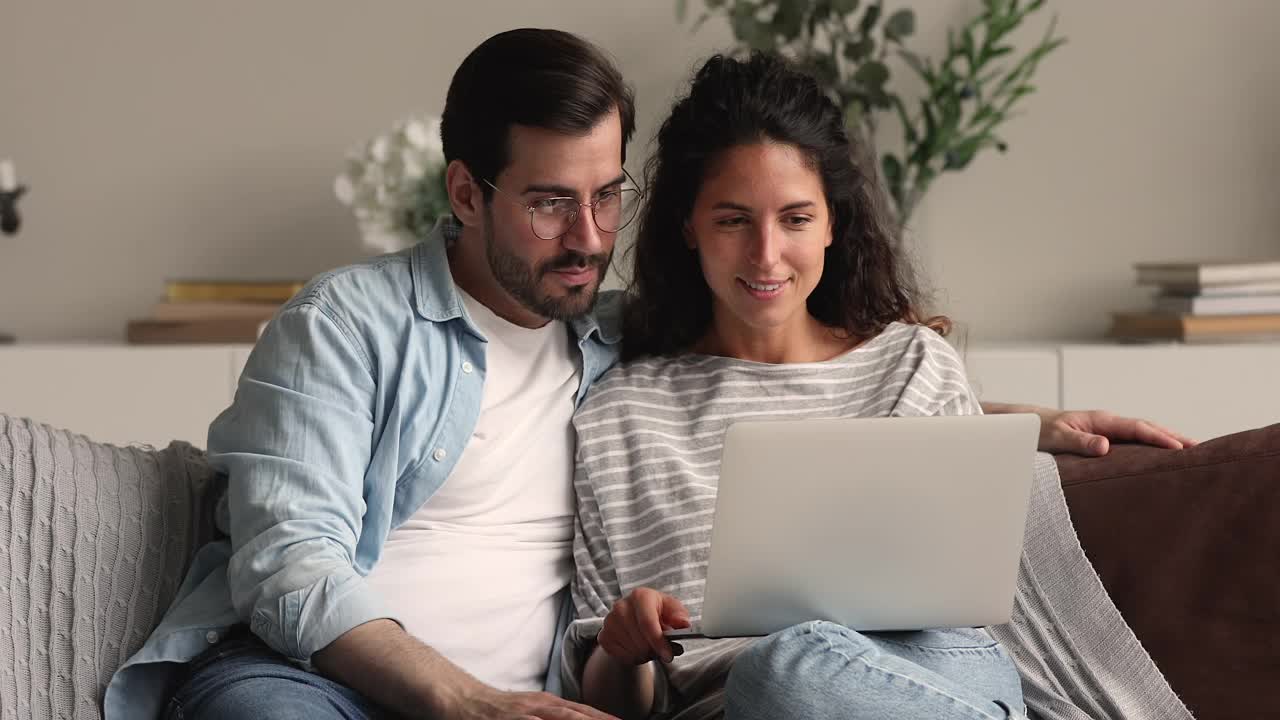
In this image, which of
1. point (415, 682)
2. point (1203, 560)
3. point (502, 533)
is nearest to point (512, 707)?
point (415, 682)

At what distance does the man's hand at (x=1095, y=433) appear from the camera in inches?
69.1

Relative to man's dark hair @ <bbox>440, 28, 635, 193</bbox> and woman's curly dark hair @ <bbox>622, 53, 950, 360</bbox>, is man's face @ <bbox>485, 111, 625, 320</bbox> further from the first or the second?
woman's curly dark hair @ <bbox>622, 53, 950, 360</bbox>

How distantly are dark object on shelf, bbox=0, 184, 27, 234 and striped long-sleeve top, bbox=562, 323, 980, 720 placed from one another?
191cm

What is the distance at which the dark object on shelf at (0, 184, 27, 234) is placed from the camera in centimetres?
310

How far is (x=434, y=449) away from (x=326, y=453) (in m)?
0.16

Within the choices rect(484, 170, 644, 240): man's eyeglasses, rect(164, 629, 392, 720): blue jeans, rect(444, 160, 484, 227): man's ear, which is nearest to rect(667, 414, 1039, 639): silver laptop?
rect(164, 629, 392, 720): blue jeans

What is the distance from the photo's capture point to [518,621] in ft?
5.45

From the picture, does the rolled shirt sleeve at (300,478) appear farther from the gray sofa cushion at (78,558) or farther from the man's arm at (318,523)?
the gray sofa cushion at (78,558)

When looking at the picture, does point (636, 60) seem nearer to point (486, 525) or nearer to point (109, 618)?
point (486, 525)

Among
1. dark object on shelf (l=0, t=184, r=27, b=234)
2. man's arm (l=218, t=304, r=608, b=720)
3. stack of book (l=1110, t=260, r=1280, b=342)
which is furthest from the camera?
dark object on shelf (l=0, t=184, r=27, b=234)

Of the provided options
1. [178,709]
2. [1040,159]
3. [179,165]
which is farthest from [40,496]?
[1040,159]

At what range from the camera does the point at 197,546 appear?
1648mm

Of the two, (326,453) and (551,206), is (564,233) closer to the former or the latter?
(551,206)

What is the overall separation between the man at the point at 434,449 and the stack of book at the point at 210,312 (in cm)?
118
